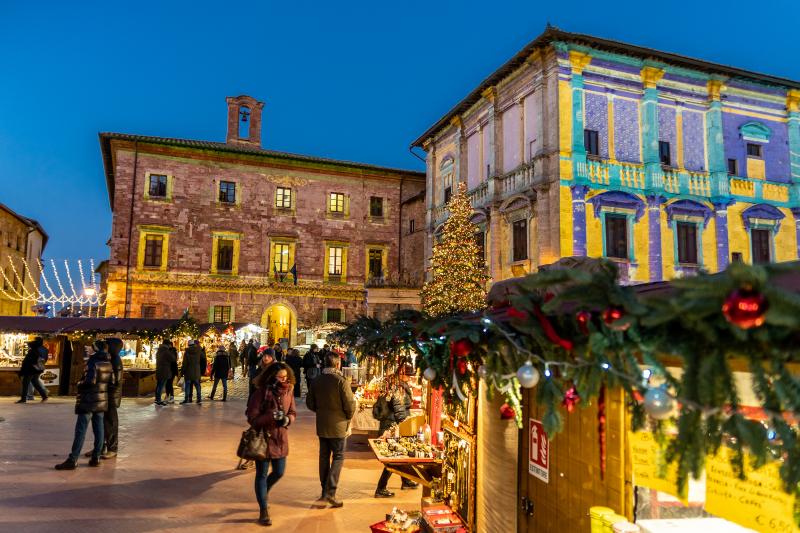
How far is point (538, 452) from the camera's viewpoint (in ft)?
14.5

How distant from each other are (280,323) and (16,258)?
2174 cm

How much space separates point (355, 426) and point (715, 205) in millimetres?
16429

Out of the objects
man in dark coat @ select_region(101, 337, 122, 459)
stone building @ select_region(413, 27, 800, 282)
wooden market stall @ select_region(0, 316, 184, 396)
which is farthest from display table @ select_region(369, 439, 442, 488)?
wooden market stall @ select_region(0, 316, 184, 396)

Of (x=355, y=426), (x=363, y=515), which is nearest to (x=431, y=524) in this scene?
(x=363, y=515)

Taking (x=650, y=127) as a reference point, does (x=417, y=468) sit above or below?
below

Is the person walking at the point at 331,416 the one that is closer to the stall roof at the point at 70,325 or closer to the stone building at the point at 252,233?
the stall roof at the point at 70,325

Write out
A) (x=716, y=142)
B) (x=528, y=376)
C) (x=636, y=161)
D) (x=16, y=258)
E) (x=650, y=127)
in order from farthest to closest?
(x=16, y=258)
(x=716, y=142)
(x=650, y=127)
(x=636, y=161)
(x=528, y=376)

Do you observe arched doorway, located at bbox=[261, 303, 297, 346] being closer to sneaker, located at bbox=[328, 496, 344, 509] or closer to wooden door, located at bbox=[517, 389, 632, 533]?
sneaker, located at bbox=[328, 496, 344, 509]

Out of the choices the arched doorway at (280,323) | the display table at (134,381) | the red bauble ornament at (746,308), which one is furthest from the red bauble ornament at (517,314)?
the arched doorway at (280,323)

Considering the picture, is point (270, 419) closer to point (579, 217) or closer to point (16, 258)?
point (579, 217)

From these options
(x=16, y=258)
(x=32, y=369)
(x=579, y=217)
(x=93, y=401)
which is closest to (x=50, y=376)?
(x=32, y=369)

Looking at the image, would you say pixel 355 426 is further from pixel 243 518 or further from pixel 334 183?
pixel 334 183

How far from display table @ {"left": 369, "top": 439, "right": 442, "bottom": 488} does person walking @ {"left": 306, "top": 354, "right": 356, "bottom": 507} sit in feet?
2.12

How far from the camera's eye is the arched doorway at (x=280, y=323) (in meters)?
30.0
